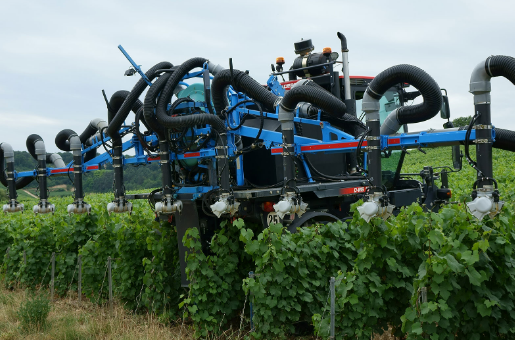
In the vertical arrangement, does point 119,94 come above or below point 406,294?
above

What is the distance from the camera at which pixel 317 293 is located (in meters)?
5.96

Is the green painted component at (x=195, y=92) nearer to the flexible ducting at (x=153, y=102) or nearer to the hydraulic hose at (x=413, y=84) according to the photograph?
the flexible ducting at (x=153, y=102)

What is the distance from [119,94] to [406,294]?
196 inches

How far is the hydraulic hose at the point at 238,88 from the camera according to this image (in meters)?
6.73

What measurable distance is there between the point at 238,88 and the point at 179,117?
0.90 metres

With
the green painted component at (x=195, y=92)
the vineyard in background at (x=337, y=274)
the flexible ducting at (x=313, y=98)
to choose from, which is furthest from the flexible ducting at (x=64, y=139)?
the flexible ducting at (x=313, y=98)

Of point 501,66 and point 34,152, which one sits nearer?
point 501,66

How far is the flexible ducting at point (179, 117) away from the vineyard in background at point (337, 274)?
1.33m

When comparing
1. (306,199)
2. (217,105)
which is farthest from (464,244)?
(217,105)

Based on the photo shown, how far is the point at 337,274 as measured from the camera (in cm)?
602

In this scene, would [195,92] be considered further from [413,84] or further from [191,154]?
[413,84]

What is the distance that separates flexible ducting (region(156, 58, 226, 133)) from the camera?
21.7 feet

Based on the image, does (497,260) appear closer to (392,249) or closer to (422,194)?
(392,249)

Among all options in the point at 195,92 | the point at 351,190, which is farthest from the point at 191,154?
the point at 351,190
